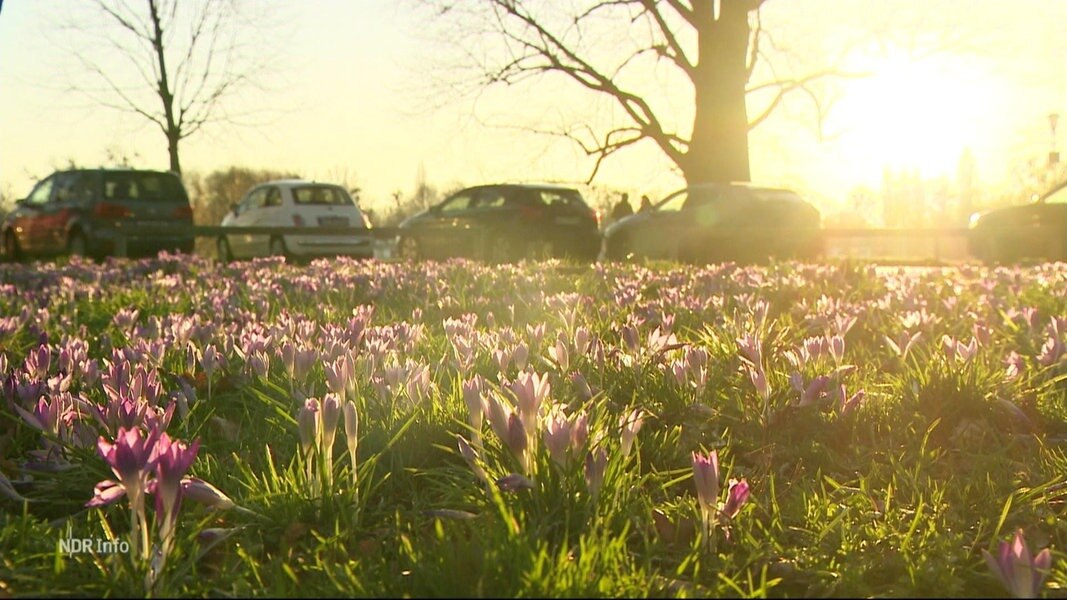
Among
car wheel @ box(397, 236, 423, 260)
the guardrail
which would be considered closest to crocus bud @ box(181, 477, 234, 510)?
the guardrail

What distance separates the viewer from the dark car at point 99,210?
720 inches

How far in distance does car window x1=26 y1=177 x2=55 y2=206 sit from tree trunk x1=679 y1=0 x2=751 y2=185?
14.5 m

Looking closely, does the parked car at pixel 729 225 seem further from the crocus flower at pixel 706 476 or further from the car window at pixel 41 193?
the car window at pixel 41 193

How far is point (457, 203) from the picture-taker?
18.5m

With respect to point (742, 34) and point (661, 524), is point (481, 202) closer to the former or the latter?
point (742, 34)

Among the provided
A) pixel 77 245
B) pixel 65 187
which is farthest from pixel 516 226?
pixel 65 187

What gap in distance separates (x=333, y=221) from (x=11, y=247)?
844 cm

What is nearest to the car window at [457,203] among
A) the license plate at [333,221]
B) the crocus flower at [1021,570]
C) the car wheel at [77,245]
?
the license plate at [333,221]

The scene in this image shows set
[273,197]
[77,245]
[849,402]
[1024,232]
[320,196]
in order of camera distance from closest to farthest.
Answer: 1. [849,402]
2. [1024,232]
3. [77,245]
4. [320,196]
5. [273,197]

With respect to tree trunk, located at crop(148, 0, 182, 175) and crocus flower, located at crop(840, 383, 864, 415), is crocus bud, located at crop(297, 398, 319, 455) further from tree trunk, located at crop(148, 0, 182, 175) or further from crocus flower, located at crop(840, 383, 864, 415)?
tree trunk, located at crop(148, 0, 182, 175)

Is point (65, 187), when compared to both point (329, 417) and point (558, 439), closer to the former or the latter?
point (329, 417)

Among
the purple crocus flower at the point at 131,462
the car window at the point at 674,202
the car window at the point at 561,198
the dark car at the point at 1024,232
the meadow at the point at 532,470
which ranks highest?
the car window at the point at 561,198

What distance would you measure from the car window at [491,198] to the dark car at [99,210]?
222 inches

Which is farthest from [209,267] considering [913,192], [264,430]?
[913,192]
